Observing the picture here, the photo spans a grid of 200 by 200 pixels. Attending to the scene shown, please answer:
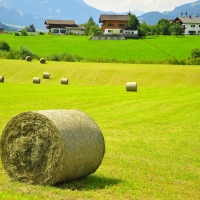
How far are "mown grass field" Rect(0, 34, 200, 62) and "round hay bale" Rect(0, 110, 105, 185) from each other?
85.6m

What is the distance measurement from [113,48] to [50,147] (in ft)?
340

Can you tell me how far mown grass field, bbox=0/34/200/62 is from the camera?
341ft

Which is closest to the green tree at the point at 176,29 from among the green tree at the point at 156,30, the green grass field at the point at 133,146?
the green tree at the point at 156,30

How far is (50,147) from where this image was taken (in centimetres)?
1188

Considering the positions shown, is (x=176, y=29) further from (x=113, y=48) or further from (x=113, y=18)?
(x=113, y=48)

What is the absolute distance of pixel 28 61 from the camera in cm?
7781

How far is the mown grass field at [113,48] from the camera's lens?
341 feet

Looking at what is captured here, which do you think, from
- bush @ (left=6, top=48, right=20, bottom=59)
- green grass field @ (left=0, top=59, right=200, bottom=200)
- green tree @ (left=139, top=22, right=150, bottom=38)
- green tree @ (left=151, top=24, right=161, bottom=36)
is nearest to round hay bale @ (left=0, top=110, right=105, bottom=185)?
green grass field @ (left=0, top=59, right=200, bottom=200)

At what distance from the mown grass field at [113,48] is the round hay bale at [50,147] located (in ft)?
281

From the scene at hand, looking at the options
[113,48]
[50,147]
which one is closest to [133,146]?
[50,147]

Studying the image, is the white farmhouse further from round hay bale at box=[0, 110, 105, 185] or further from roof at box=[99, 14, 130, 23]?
round hay bale at box=[0, 110, 105, 185]

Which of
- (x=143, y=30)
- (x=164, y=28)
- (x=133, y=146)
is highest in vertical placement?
(x=164, y=28)

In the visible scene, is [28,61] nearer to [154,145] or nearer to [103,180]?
[154,145]

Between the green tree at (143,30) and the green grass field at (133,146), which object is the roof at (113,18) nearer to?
the green tree at (143,30)
